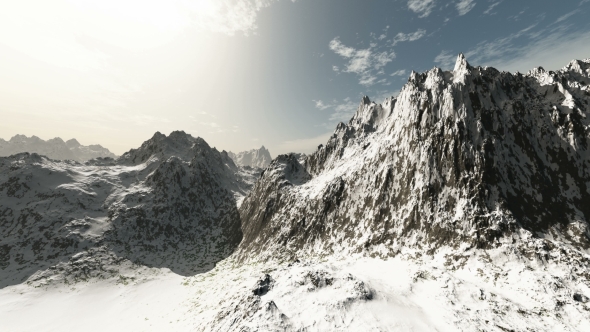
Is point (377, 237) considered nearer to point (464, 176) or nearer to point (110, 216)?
point (464, 176)

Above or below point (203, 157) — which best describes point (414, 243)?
below

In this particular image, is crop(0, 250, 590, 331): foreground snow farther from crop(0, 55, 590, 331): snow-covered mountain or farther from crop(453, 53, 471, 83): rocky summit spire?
crop(453, 53, 471, 83): rocky summit spire

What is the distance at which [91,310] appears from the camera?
44.8m

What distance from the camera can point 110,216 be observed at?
75.8 meters

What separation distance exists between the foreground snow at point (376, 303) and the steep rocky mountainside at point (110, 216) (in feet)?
59.5

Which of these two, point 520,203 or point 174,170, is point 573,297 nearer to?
point 520,203

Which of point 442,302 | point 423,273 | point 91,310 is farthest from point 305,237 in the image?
point 91,310

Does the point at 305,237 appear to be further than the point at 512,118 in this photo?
Yes

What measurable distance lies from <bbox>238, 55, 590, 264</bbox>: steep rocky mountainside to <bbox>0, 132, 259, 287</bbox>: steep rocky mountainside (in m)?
27.9

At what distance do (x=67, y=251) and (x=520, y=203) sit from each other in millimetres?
100393

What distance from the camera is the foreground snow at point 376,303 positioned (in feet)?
76.5

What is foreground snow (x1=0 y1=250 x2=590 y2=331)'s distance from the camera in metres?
23.3

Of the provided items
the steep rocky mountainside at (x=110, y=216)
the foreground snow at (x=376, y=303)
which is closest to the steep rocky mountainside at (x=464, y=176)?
the foreground snow at (x=376, y=303)

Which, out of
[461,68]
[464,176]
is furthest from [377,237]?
[461,68]
